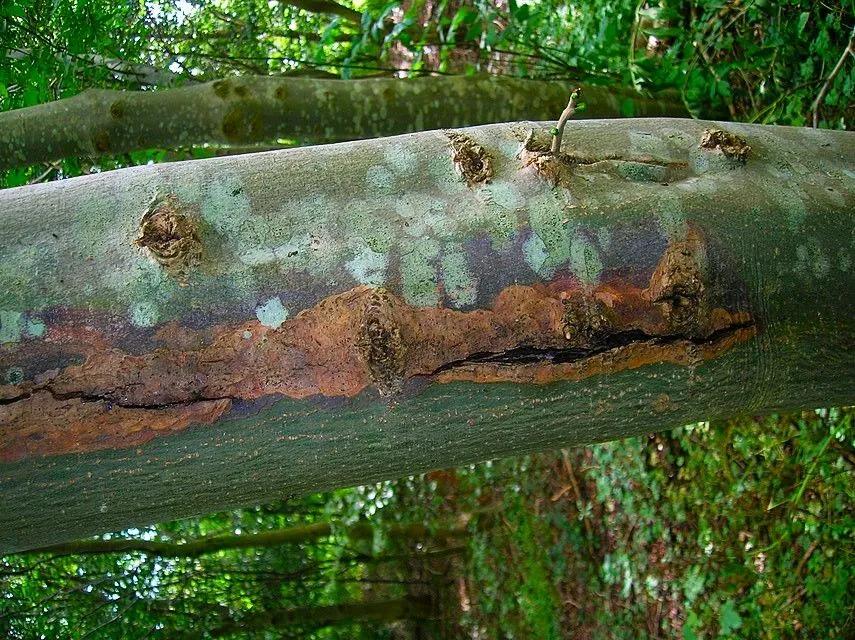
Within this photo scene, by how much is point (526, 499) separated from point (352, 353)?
4.54 metres

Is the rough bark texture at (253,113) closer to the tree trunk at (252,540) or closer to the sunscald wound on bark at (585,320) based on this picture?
the sunscald wound on bark at (585,320)

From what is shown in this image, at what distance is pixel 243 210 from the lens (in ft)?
3.93

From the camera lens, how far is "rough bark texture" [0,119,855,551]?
3.64 ft

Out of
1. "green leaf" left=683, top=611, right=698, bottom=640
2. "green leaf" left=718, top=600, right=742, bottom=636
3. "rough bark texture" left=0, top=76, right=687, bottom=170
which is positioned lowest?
"green leaf" left=683, top=611, right=698, bottom=640

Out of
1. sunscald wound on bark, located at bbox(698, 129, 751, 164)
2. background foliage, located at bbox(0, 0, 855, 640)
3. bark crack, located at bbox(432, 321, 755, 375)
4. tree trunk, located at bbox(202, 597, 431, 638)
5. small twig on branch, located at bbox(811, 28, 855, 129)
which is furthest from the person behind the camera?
tree trunk, located at bbox(202, 597, 431, 638)

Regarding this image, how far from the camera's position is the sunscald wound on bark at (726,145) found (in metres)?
1.42

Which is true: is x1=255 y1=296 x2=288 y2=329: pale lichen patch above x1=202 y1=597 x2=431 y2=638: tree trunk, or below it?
above

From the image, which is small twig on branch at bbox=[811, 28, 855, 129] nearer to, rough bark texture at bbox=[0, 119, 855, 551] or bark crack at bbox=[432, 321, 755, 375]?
→ rough bark texture at bbox=[0, 119, 855, 551]

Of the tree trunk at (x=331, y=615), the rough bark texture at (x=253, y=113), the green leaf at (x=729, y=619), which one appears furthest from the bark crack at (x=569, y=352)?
the tree trunk at (x=331, y=615)

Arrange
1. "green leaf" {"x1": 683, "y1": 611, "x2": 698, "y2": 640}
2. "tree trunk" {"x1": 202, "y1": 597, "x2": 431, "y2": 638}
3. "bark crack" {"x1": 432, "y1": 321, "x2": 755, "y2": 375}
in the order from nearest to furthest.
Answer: "bark crack" {"x1": 432, "y1": 321, "x2": 755, "y2": 375} → "green leaf" {"x1": 683, "y1": 611, "x2": 698, "y2": 640} → "tree trunk" {"x1": 202, "y1": 597, "x2": 431, "y2": 638}

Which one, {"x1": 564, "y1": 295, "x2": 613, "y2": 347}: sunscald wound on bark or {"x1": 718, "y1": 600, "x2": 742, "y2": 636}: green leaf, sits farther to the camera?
{"x1": 718, "y1": 600, "x2": 742, "y2": 636}: green leaf

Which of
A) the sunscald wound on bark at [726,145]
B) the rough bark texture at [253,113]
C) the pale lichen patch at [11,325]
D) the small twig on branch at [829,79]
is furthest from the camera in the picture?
the small twig on branch at [829,79]

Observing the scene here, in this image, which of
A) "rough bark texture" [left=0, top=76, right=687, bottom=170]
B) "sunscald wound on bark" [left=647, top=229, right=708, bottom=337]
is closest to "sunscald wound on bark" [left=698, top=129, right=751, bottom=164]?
"sunscald wound on bark" [left=647, top=229, right=708, bottom=337]

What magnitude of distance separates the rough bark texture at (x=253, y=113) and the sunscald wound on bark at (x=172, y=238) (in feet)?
5.30
